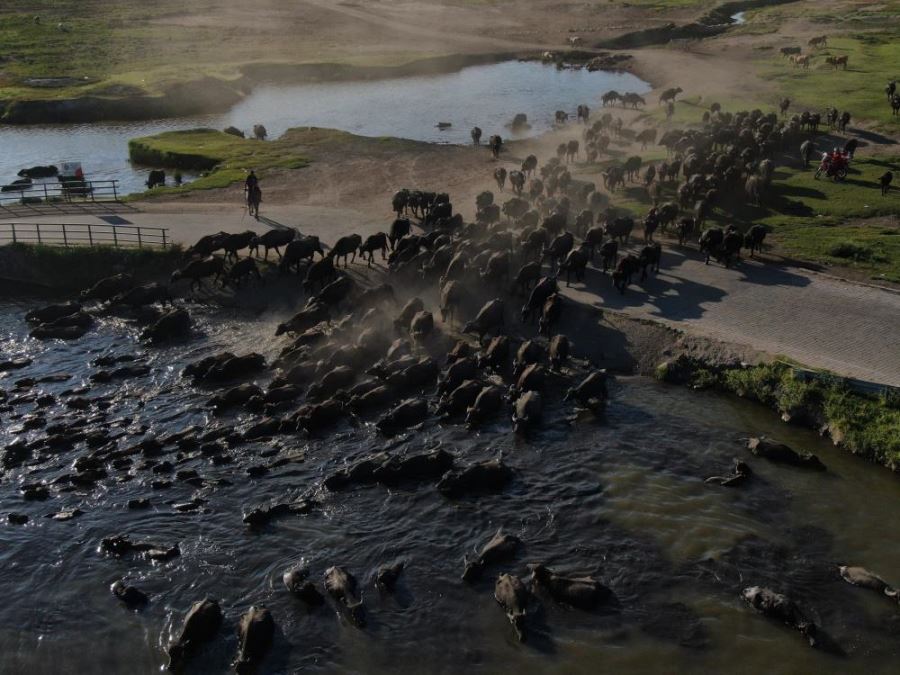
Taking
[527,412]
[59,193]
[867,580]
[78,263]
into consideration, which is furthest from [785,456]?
[59,193]

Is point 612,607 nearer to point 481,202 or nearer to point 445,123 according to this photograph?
point 481,202

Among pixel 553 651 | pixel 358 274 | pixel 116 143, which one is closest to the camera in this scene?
pixel 553 651

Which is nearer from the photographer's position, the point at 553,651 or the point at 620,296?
the point at 553,651

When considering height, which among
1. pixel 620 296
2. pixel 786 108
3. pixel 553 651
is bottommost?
pixel 553 651

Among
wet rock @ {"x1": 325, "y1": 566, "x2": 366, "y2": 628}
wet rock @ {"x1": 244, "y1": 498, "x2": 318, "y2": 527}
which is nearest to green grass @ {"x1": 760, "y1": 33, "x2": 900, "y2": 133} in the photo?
wet rock @ {"x1": 244, "y1": 498, "x2": 318, "y2": 527}

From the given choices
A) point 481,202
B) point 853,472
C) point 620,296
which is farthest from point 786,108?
point 853,472

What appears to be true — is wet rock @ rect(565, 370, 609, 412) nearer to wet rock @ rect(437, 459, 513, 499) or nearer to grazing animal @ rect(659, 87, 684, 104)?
wet rock @ rect(437, 459, 513, 499)

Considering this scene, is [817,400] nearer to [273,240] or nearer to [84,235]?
[273,240]
